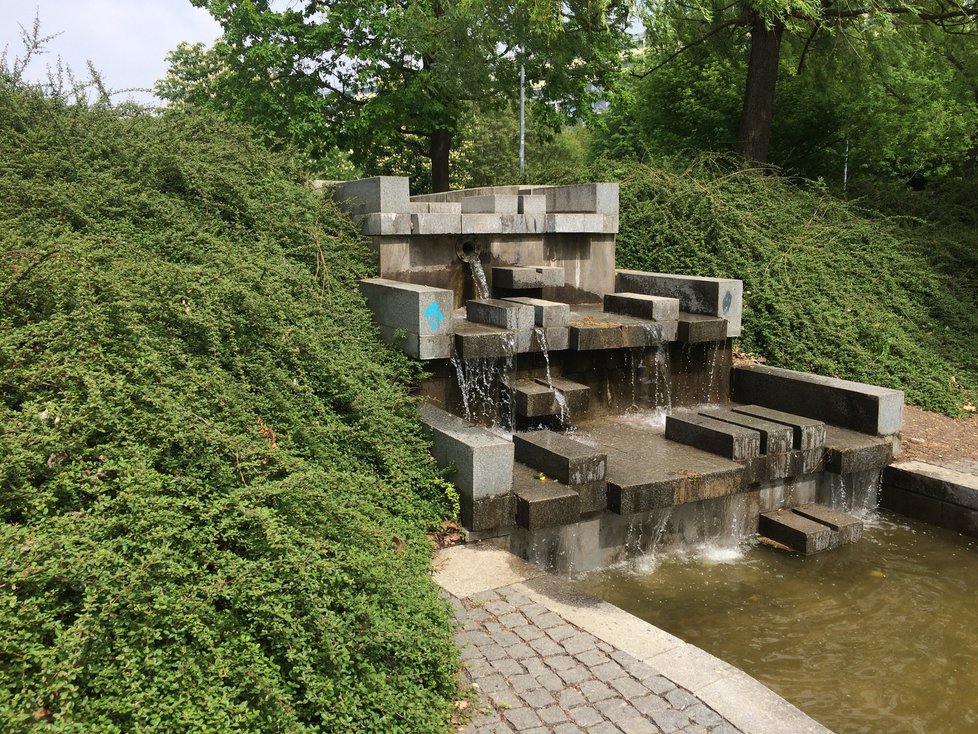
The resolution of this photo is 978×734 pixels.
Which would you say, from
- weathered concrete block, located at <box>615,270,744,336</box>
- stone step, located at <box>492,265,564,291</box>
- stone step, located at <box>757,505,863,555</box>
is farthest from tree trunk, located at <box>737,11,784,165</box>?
stone step, located at <box>757,505,863,555</box>

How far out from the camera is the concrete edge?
4371 mm

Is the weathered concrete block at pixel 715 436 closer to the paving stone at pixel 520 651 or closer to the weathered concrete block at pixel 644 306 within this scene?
the weathered concrete block at pixel 644 306

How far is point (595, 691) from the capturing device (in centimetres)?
453

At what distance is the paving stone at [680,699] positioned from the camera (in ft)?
14.5

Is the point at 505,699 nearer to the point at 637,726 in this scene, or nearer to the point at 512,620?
the point at 637,726

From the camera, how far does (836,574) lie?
7043 mm

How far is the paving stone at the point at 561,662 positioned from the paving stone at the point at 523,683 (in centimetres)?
18

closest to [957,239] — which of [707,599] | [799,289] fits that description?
[799,289]

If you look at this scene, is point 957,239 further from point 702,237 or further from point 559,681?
point 559,681

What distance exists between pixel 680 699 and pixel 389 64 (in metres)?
17.9

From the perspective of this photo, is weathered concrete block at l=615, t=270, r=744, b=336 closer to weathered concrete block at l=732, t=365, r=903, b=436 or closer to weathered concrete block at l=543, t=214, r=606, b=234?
weathered concrete block at l=732, t=365, r=903, b=436

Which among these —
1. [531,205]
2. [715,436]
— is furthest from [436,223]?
[715,436]

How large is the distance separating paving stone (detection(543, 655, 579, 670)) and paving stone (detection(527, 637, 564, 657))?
0.04m

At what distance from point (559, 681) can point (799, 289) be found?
8831mm
